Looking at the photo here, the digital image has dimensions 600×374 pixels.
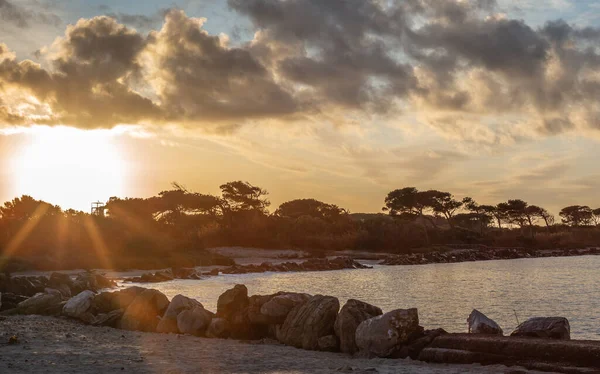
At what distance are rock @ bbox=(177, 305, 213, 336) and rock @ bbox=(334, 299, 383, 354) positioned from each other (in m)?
4.78

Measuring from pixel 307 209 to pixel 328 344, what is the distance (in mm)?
118439

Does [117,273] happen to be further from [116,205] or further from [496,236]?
[496,236]

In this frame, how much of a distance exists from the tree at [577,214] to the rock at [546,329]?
475 ft

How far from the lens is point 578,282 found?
39.3 m

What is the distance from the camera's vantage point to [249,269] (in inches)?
2290

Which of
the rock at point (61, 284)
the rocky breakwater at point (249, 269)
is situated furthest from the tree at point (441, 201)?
the rock at point (61, 284)

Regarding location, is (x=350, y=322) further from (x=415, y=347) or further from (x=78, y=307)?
(x=78, y=307)

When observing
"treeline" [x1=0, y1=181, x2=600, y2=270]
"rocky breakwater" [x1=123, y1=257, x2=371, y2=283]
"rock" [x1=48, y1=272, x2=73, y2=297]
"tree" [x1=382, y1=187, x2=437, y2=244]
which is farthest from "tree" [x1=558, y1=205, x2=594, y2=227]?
"rock" [x1=48, y1=272, x2=73, y2=297]

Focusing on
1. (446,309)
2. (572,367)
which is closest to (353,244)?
(446,309)

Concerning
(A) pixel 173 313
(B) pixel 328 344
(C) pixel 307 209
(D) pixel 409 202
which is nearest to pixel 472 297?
(A) pixel 173 313

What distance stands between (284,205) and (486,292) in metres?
106

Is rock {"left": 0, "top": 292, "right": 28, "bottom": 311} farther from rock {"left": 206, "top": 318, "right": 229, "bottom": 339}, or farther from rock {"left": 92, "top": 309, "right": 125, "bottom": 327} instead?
rock {"left": 206, "top": 318, "right": 229, "bottom": 339}

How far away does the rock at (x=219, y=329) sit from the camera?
57.0 feet

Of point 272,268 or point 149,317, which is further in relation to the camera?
point 272,268
